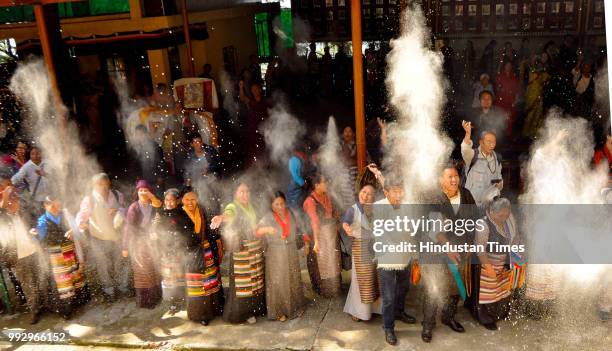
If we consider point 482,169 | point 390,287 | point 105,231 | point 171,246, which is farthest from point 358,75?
point 105,231

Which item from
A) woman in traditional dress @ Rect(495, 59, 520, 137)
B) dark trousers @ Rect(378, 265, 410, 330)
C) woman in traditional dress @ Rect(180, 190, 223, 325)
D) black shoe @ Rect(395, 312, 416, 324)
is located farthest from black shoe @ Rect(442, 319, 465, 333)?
woman in traditional dress @ Rect(495, 59, 520, 137)

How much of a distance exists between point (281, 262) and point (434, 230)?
1304 millimetres

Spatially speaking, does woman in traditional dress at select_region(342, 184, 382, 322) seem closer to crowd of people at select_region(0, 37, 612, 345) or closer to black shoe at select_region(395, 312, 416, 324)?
crowd of people at select_region(0, 37, 612, 345)

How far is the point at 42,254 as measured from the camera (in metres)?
5.04

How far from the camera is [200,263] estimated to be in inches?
184

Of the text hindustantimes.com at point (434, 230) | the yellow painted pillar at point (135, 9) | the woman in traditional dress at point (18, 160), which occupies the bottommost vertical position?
the text hindustantimes.com at point (434, 230)

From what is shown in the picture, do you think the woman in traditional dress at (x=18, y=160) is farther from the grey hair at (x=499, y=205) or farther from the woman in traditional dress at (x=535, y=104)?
the woman in traditional dress at (x=535, y=104)

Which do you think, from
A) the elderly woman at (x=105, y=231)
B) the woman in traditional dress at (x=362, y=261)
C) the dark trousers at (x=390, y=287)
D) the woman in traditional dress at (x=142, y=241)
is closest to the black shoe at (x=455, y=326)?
the dark trousers at (x=390, y=287)

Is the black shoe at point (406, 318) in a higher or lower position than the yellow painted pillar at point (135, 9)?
lower

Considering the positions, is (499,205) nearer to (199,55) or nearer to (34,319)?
(34,319)

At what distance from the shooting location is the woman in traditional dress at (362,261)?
4379mm

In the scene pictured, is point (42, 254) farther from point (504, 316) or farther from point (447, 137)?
point (447, 137)

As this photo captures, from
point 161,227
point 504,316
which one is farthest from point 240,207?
point 504,316

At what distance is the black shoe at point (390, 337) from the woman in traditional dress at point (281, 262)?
Result: 2.73ft
